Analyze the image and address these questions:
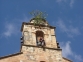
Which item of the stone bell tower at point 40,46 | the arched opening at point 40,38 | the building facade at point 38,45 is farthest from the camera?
the arched opening at point 40,38

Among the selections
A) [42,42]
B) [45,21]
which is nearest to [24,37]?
[42,42]

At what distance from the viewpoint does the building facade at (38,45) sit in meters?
20.0

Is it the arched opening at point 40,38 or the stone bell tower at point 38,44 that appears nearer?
the stone bell tower at point 38,44

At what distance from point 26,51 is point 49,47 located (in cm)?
164

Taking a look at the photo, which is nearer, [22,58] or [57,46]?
[22,58]

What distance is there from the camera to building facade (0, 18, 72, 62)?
20.0 meters

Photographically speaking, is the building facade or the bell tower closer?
the building facade

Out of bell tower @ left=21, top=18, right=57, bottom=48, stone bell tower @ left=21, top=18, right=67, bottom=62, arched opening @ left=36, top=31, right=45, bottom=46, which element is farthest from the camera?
arched opening @ left=36, top=31, right=45, bottom=46

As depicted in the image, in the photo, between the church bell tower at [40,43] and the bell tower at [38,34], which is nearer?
the church bell tower at [40,43]

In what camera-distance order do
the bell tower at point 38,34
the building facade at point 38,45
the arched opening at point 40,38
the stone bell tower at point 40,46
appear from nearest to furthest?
1. the building facade at point 38,45
2. the stone bell tower at point 40,46
3. the bell tower at point 38,34
4. the arched opening at point 40,38

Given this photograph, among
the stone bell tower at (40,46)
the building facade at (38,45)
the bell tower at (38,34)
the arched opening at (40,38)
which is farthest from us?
the arched opening at (40,38)

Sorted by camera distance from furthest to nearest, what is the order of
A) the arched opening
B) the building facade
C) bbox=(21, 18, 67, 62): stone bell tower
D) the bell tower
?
the arched opening, the bell tower, bbox=(21, 18, 67, 62): stone bell tower, the building facade

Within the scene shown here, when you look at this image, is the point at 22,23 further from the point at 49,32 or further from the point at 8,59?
the point at 8,59

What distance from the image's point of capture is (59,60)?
66.6 ft
